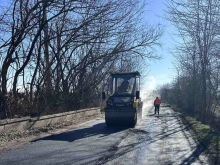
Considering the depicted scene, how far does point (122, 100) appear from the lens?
18859 millimetres

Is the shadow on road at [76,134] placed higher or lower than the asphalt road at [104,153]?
higher

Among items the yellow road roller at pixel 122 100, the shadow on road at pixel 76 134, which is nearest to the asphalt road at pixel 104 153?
the shadow on road at pixel 76 134

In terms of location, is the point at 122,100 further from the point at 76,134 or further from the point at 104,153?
the point at 104,153

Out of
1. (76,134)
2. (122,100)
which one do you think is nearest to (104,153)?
(76,134)

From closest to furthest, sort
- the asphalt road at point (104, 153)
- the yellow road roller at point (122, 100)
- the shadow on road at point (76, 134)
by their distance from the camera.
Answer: the asphalt road at point (104, 153) → the shadow on road at point (76, 134) → the yellow road roller at point (122, 100)

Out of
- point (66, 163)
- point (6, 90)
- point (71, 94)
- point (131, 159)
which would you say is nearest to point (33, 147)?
point (66, 163)

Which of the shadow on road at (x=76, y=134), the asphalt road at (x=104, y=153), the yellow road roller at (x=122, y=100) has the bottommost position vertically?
the asphalt road at (x=104, y=153)

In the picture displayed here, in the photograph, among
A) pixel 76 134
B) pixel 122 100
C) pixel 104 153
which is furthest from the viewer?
pixel 122 100

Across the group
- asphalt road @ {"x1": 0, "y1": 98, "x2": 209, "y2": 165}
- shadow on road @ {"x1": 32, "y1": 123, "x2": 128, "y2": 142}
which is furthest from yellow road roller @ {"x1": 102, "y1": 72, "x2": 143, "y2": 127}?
asphalt road @ {"x1": 0, "y1": 98, "x2": 209, "y2": 165}

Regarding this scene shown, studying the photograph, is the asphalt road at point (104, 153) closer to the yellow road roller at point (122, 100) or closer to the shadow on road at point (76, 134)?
the shadow on road at point (76, 134)

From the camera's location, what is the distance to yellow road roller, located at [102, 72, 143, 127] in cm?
1842

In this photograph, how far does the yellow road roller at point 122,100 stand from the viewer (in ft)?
60.4

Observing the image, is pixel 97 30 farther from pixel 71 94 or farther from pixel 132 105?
pixel 71 94

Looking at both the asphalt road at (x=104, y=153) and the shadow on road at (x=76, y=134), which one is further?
the shadow on road at (x=76, y=134)
